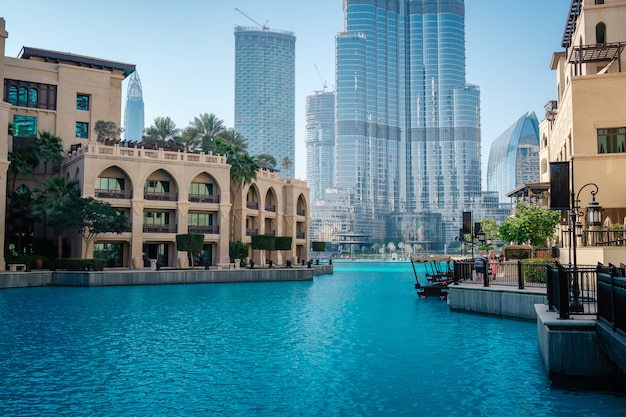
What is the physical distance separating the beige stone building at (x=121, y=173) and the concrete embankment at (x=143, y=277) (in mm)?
7322

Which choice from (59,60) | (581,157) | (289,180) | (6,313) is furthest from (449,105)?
(6,313)

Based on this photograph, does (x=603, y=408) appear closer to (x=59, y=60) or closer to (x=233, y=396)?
(x=233, y=396)

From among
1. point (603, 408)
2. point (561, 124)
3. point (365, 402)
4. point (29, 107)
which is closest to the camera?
point (603, 408)

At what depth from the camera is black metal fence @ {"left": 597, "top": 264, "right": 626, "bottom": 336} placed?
11766 millimetres

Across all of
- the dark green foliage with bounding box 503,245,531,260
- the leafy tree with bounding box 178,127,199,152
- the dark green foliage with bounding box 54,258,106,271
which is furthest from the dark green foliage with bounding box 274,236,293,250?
the dark green foliage with bounding box 503,245,531,260

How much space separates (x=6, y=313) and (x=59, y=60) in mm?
43883

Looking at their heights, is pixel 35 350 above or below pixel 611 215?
below

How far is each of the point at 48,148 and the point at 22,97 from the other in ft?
30.5

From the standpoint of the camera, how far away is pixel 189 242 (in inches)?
2184

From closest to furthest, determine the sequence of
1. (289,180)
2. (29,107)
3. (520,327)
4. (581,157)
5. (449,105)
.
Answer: (520,327)
(581,157)
(29,107)
(289,180)
(449,105)

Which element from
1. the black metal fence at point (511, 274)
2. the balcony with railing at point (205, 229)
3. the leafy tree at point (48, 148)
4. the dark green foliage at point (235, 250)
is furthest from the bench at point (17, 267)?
the black metal fence at point (511, 274)

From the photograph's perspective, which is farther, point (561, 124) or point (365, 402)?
point (561, 124)

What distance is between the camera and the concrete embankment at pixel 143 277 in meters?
44.5

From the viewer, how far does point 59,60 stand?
65.1 metres
